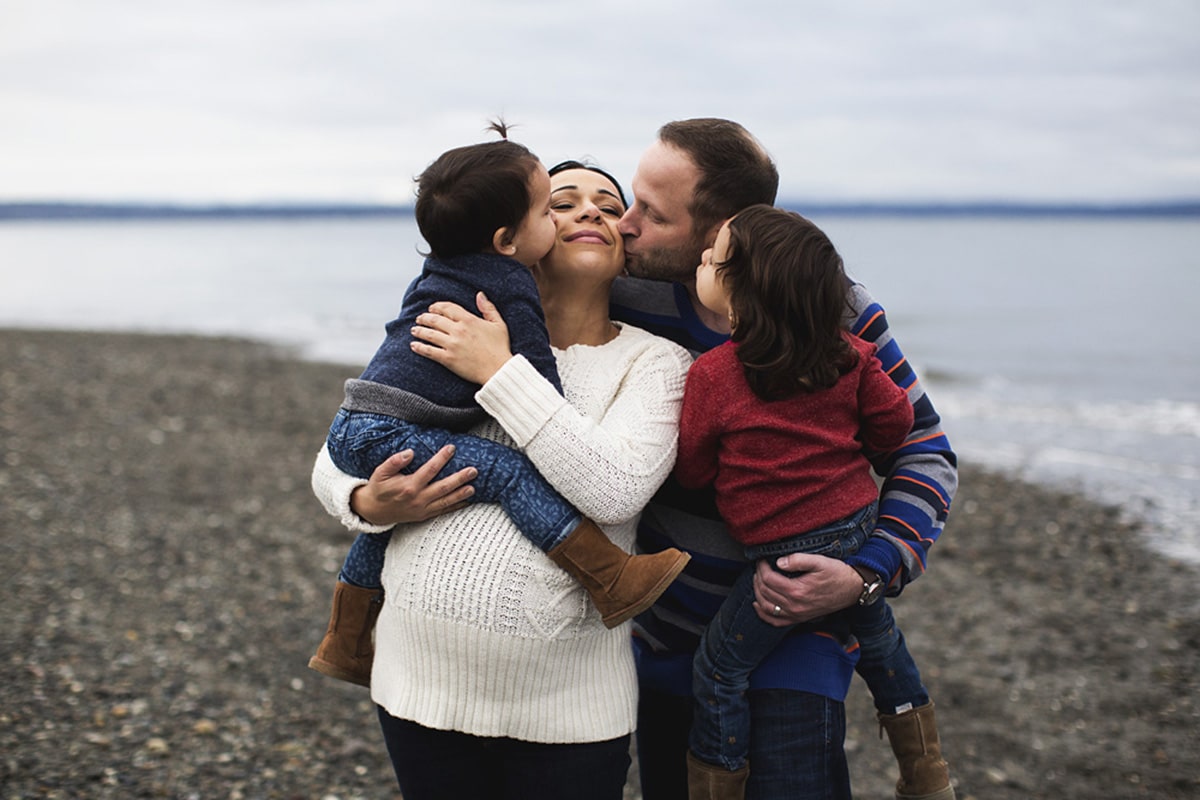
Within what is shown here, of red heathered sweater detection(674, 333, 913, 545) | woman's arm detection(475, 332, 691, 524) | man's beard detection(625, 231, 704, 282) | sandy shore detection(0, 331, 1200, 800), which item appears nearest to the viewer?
woman's arm detection(475, 332, 691, 524)

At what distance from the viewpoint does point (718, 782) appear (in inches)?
99.0

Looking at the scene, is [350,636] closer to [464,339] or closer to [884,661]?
[464,339]

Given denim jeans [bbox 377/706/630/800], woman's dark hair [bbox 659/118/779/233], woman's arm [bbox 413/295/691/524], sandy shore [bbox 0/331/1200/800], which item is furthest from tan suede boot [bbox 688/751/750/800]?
sandy shore [bbox 0/331/1200/800]

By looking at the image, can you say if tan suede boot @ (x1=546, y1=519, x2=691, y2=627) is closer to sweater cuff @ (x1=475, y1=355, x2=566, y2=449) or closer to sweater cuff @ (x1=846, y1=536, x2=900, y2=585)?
sweater cuff @ (x1=475, y1=355, x2=566, y2=449)

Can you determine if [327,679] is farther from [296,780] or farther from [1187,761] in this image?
[1187,761]

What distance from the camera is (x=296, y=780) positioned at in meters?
5.04

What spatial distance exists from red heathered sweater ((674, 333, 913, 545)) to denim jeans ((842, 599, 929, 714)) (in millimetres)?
319

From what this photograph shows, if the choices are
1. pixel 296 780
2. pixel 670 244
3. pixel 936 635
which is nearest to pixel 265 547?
pixel 296 780

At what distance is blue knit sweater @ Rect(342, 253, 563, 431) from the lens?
7.93 ft

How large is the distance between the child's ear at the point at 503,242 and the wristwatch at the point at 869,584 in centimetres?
114

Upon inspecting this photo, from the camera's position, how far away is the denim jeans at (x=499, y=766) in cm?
248

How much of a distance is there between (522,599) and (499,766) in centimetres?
50

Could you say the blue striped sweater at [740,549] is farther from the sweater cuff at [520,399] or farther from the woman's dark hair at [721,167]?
the sweater cuff at [520,399]

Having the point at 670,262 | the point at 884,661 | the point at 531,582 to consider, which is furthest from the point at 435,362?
the point at 884,661
